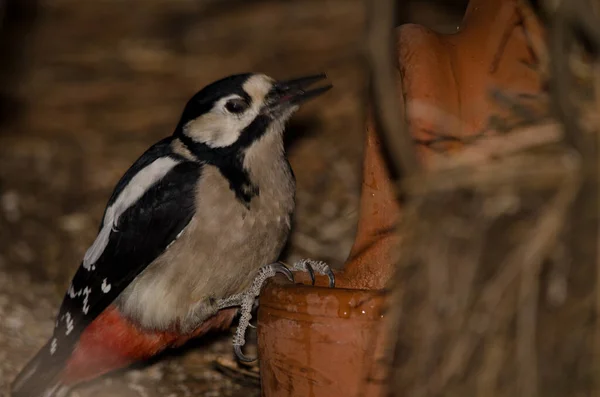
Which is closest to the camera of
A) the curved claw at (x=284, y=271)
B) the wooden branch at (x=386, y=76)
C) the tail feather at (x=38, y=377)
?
the wooden branch at (x=386, y=76)

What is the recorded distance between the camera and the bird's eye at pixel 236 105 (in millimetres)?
2791

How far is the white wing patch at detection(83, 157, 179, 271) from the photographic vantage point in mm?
2762

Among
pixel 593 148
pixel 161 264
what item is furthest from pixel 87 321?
pixel 593 148

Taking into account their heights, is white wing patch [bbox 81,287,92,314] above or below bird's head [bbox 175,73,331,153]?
below

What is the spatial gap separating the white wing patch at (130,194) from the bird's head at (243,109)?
12 centimetres

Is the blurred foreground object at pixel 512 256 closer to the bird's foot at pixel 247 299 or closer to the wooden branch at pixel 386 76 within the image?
the wooden branch at pixel 386 76

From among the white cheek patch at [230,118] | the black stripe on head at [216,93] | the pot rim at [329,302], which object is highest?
the black stripe on head at [216,93]

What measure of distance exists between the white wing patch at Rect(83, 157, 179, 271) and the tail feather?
286mm

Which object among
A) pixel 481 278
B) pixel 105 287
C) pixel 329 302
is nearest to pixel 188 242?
pixel 105 287

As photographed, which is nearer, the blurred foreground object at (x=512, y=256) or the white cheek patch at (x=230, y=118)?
the blurred foreground object at (x=512, y=256)

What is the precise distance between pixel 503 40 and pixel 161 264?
113 centimetres

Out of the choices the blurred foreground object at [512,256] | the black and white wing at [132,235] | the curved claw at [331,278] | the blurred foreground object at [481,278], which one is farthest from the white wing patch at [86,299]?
the blurred foreground object at [512,256]

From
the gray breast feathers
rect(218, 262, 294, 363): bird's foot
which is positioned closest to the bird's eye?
the gray breast feathers

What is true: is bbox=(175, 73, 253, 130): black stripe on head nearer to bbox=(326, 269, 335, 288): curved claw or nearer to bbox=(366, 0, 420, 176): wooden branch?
→ bbox=(326, 269, 335, 288): curved claw
